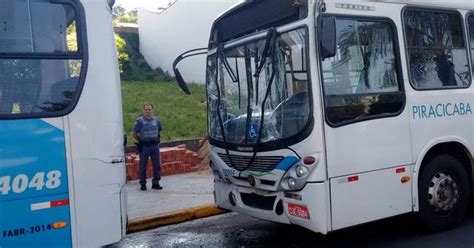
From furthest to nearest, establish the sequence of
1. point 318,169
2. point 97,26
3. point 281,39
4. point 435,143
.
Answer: point 435,143 → point 281,39 → point 318,169 → point 97,26

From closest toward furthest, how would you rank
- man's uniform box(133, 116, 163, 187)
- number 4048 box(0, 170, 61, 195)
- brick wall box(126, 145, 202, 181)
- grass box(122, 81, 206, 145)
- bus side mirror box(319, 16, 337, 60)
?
number 4048 box(0, 170, 61, 195), bus side mirror box(319, 16, 337, 60), man's uniform box(133, 116, 163, 187), brick wall box(126, 145, 202, 181), grass box(122, 81, 206, 145)

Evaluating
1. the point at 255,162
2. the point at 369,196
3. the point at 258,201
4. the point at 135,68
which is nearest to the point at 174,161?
the point at 258,201

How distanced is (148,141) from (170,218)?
7.10ft

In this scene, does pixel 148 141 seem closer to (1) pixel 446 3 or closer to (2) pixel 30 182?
(2) pixel 30 182

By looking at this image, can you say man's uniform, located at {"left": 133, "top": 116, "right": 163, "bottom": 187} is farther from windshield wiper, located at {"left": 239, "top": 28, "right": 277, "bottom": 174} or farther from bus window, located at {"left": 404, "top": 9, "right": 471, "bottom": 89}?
bus window, located at {"left": 404, "top": 9, "right": 471, "bottom": 89}

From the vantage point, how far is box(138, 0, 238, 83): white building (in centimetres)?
2269

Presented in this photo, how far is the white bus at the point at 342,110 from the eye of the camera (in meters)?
4.68

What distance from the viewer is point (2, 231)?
379 cm

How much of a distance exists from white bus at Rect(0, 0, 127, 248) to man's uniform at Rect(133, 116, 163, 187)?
4.77m

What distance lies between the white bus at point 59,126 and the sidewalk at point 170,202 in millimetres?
2913

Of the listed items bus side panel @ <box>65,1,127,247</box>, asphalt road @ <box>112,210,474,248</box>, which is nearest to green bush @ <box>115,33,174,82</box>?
asphalt road @ <box>112,210,474,248</box>

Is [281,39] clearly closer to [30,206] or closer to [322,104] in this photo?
[322,104]

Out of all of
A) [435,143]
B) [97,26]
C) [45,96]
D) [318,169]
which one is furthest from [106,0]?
[435,143]

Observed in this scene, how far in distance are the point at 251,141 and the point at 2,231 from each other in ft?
8.39
